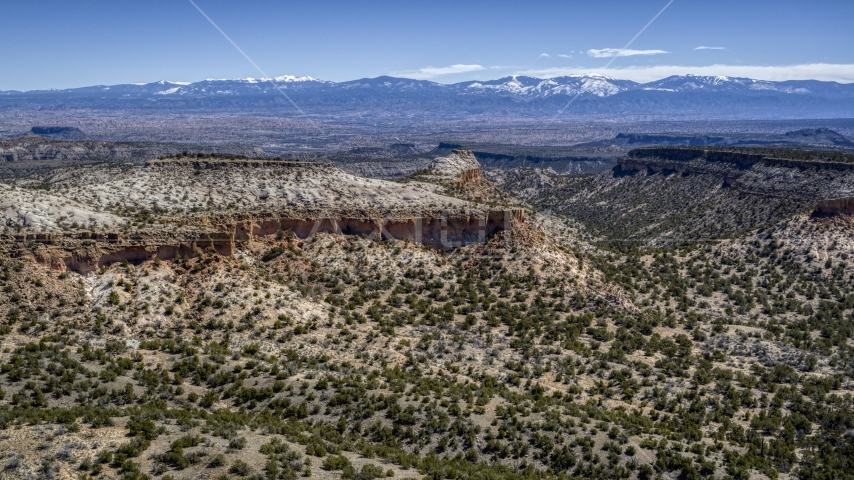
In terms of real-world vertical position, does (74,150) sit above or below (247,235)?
above

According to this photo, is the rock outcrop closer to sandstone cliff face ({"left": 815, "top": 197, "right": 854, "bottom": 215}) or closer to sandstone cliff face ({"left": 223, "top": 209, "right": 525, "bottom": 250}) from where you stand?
sandstone cliff face ({"left": 223, "top": 209, "right": 525, "bottom": 250})

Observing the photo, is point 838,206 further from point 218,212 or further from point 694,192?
point 218,212

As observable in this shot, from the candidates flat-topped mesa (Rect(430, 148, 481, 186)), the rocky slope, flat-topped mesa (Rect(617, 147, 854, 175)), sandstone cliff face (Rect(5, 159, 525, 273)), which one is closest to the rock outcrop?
flat-topped mesa (Rect(430, 148, 481, 186))

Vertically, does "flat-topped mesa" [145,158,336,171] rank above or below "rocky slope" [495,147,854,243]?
above

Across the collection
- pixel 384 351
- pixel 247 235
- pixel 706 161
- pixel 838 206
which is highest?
pixel 706 161

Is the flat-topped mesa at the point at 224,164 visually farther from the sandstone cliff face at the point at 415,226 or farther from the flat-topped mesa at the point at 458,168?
the flat-topped mesa at the point at 458,168

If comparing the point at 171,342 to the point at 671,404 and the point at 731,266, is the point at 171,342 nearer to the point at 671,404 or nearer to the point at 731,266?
the point at 671,404

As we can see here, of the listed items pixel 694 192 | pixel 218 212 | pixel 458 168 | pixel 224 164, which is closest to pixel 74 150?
pixel 458 168
